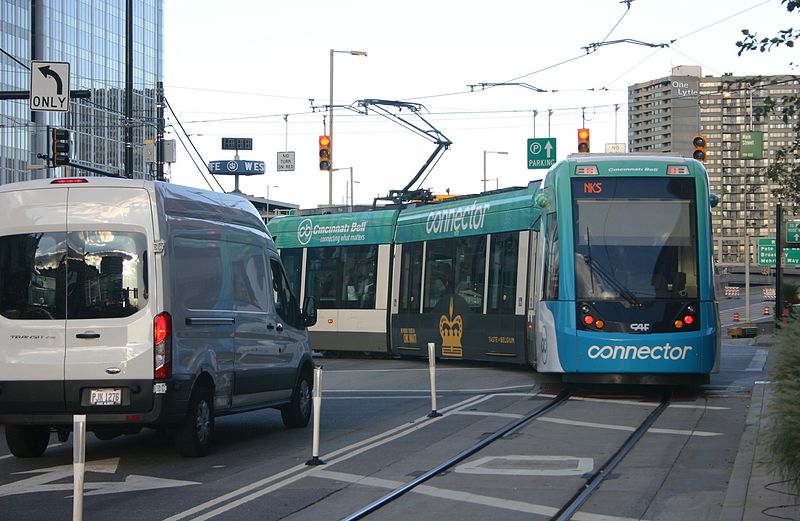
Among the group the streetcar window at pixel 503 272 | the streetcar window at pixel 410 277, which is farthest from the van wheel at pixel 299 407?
the streetcar window at pixel 410 277

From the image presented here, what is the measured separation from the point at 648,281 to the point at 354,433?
5461 mm

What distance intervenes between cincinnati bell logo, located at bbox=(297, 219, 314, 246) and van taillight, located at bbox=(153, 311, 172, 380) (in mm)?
18091

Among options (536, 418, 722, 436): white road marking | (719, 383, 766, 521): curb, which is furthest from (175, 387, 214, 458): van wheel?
(719, 383, 766, 521): curb

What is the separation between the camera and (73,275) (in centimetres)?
1118

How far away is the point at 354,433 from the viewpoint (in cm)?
1388

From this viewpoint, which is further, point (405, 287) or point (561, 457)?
point (405, 287)

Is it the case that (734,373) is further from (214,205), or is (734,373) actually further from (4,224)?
(4,224)

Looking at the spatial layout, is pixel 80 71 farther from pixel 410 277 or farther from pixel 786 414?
pixel 786 414

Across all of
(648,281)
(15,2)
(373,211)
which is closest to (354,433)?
(648,281)

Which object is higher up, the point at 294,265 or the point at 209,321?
the point at 294,265

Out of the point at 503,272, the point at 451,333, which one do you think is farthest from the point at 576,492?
the point at 451,333

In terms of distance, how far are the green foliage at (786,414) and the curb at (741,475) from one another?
510mm

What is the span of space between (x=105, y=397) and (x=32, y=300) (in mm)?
1225

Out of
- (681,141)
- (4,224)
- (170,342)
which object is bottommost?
(170,342)
